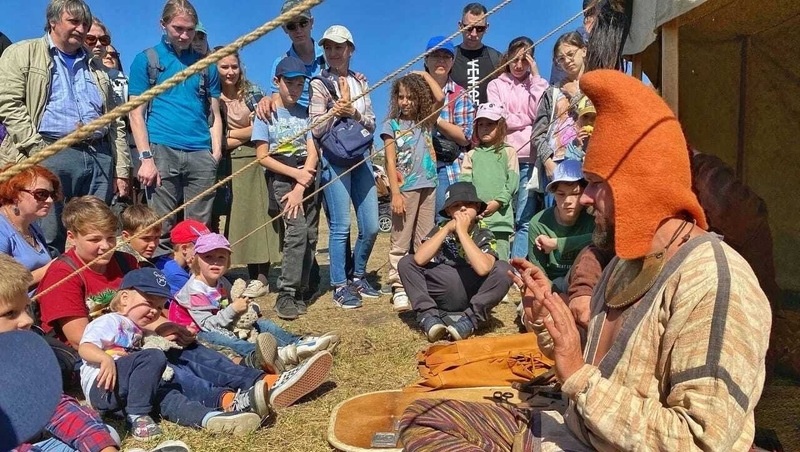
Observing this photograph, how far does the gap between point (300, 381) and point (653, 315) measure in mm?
2159

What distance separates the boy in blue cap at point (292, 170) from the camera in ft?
17.0

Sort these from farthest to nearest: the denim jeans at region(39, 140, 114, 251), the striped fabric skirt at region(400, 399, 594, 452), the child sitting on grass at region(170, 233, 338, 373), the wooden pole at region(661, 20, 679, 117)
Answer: the denim jeans at region(39, 140, 114, 251) < the child sitting on grass at region(170, 233, 338, 373) < the wooden pole at region(661, 20, 679, 117) < the striped fabric skirt at region(400, 399, 594, 452)

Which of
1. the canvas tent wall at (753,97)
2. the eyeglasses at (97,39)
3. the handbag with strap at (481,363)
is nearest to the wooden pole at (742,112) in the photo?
the canvas tent wall at (753,97)

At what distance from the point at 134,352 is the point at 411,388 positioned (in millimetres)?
1438

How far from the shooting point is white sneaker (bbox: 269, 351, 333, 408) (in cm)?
344

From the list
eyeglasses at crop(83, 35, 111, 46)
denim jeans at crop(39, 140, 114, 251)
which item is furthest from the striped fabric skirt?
eyeglasses at crop(83, 35, 111, 46)

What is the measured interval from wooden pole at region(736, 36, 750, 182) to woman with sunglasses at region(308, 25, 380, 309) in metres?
2.60

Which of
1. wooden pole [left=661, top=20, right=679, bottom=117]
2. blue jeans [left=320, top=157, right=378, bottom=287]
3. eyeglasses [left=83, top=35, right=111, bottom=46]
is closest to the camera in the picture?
wooden pole [left=661, top=20, right=679, bottom=117]

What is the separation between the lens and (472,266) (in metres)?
4.72

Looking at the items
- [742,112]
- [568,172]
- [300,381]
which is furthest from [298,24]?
[742,112]

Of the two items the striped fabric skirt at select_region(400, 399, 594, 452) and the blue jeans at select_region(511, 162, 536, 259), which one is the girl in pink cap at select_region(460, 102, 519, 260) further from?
the striped fabric skirt at select_region(400, 399, 594, 452)

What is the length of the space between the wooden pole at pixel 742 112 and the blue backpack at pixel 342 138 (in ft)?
8.50

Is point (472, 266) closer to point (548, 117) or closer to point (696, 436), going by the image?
point (548, 117)

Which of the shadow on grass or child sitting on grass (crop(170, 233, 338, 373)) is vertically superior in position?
child sitting on grass (crop(170, 233, 338, 373))
